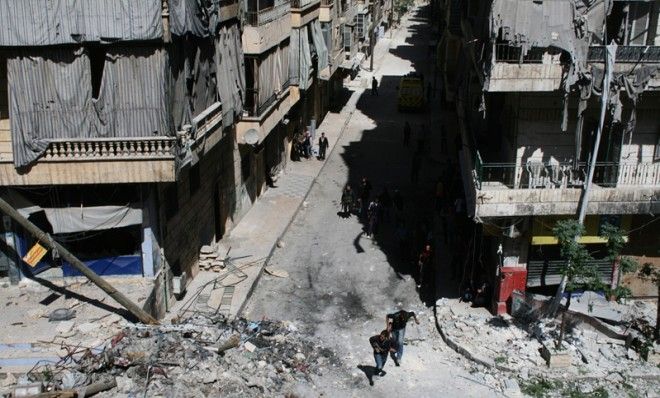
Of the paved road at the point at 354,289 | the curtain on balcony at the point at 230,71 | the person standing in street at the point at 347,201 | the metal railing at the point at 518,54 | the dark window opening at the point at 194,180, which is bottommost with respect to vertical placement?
the paved road at the point at 354,289

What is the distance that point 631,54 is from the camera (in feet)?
59.8

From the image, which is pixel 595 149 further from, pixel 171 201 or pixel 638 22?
pixel 171 201

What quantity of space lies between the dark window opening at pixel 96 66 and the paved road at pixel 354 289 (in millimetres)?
8283

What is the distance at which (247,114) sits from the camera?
27.3 metres

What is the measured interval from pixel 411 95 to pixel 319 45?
529 inches

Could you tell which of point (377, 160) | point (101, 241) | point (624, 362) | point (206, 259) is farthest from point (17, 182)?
point (377, 160)

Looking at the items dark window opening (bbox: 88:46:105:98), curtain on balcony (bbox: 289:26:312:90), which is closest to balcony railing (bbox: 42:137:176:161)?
dark window opening (bbox: 88:46:105:98)

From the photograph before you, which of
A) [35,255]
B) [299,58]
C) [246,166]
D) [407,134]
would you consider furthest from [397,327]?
[407,134]

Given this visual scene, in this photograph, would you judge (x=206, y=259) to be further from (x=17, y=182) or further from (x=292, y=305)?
(x=17, y=182)

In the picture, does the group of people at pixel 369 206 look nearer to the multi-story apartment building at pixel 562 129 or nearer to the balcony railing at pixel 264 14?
the multi-story apartment building at pixel 562 129

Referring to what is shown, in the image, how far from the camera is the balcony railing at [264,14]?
88.4 ft

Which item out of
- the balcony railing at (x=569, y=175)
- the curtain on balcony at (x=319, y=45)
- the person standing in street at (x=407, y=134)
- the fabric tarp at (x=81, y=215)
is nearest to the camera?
the fabric tarp at (x=81, y=215)

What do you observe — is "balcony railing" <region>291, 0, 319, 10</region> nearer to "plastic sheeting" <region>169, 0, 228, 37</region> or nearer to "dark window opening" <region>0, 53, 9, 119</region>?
"plastic sheeting" <region>169, 0, 228, 37</region>

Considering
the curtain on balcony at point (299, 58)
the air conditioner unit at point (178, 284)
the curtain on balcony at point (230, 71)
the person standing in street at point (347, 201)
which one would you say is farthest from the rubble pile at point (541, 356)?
the curtain on balcony at point (299, 58)
